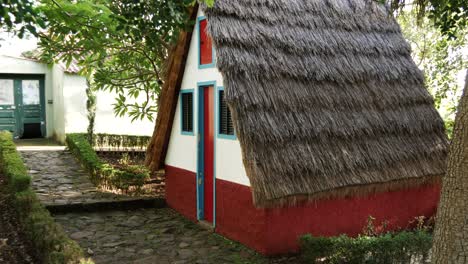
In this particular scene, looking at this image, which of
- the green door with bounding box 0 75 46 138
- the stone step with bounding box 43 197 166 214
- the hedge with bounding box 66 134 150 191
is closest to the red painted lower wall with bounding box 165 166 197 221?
the stone step with bounding box 43 197 166 214

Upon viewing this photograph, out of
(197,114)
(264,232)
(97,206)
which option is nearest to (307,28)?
(197,114)

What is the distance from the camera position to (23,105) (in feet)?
59.2

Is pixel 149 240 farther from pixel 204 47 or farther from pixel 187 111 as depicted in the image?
pixel 204 47

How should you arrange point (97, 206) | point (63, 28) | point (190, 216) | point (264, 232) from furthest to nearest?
point (97, 206)
point (190, 216)
point (63, 28)
point (264, 232)

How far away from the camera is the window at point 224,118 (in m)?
7.46

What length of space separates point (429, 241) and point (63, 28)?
24.0 feet

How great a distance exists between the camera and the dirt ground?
6359mm

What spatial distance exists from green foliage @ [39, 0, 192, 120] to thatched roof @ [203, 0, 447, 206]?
1.00 meters

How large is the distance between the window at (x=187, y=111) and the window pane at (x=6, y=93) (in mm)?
11887

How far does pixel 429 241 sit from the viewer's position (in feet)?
20.1

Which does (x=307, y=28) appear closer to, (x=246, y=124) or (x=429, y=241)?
(x=246, y=124)

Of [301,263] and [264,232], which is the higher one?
[264,232]

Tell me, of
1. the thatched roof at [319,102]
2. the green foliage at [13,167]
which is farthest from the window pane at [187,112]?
the green foliage at [13,167]

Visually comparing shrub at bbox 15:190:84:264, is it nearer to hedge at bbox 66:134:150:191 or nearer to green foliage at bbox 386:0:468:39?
hedge at bbox 66:134:150:191
